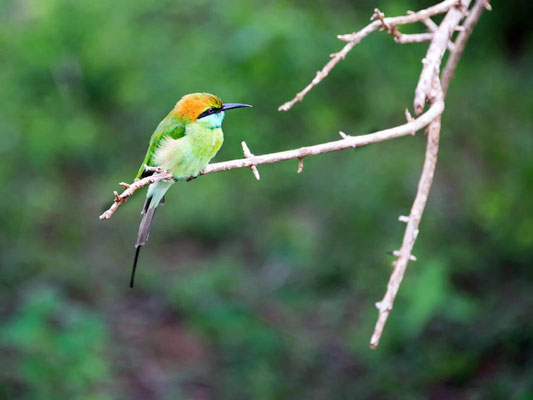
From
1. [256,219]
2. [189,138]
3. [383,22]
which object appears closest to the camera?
[383,22]

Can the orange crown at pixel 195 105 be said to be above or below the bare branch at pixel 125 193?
above

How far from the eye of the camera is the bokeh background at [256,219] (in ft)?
14.5

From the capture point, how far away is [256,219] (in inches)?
228

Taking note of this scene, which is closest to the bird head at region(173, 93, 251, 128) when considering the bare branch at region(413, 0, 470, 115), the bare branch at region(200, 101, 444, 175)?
the bare branch at region(200, 101, 444, 175)

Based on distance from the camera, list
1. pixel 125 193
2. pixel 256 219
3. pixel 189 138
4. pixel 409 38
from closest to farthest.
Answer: pixel 125 193 < pixel 409 38 < pixel 189 138 < pixel 256 219

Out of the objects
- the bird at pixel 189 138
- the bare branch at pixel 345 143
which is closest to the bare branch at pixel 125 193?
the bare branch at pixel 345 143

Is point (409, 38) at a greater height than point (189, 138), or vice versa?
point (409, 38)

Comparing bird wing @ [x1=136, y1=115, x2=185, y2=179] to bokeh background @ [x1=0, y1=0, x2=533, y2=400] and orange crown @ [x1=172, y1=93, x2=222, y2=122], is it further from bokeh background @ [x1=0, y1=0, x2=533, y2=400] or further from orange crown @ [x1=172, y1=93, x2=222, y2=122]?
bokeh background @ [x1=0, y1=0, x2=533, y2=400]

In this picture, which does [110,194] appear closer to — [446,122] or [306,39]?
[306,39]

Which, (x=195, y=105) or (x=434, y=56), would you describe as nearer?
(x=434, y=56)

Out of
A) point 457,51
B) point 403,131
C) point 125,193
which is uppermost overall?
point 457,51

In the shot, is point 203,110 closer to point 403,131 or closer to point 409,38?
point 409,38

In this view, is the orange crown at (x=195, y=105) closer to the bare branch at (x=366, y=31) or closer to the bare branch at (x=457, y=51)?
the bare branch at (x=366, y=31)

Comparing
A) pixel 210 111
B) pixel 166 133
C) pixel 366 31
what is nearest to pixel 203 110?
pixel 210 111
